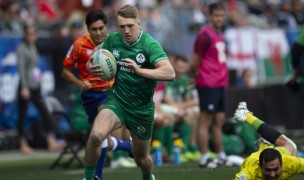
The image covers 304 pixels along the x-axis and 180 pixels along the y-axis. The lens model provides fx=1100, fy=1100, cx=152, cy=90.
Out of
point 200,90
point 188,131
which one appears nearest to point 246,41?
point 188,131

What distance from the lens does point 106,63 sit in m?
12.4

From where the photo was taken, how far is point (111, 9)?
1006 inches

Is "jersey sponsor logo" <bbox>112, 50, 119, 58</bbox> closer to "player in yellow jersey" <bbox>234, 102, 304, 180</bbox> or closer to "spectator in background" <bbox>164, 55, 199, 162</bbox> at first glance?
"player in yellow jersey" <bbox>234, 102, 304, 180</bbox>

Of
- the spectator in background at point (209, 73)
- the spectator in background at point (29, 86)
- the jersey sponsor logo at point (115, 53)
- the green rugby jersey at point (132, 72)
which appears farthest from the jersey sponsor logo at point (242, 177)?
the spectator in background at point (29, 86)

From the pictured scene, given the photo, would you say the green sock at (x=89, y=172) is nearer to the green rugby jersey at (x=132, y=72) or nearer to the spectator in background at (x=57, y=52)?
the green rugby jersey at (x=132, y=72)

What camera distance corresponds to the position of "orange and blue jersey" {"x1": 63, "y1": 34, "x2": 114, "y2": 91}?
14148mm

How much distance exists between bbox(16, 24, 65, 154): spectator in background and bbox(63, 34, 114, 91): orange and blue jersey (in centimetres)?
597

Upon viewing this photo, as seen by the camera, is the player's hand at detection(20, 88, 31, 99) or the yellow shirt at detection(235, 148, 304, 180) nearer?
the yellow shirt at detection(235, 148, 304, 180)

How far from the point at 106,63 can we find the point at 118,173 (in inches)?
149

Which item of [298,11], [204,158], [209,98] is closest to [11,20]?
[209,98]

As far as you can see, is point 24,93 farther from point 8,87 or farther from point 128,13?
point 128,13

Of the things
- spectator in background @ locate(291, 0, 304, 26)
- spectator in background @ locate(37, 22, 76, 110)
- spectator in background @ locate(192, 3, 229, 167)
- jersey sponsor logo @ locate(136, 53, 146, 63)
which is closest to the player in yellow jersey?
jersey sponsor logo @ locate(136, 53, 146, 63)

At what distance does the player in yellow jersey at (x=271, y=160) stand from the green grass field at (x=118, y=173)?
133cm

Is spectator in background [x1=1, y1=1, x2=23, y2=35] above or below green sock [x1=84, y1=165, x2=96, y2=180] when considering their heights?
above
